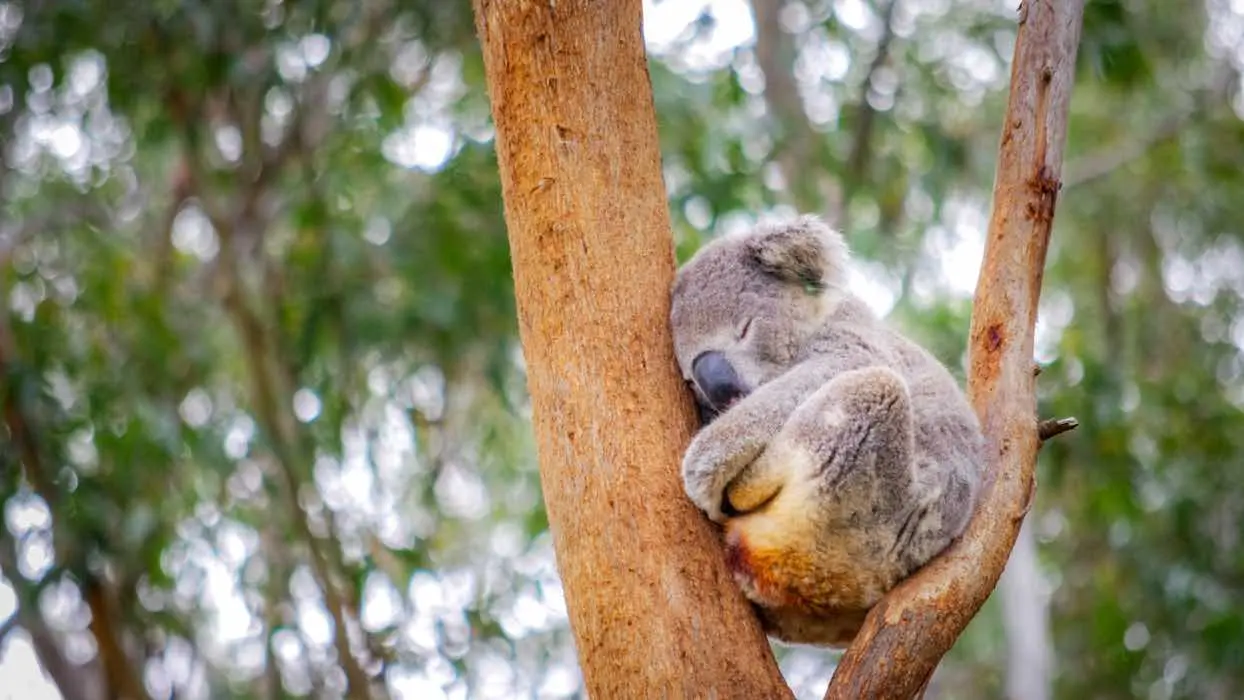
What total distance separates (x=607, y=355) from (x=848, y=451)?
0.51 m

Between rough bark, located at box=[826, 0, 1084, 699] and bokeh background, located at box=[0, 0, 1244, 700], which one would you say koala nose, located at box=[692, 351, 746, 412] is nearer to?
rough bark, located at box=[826, 0, 1084, 699]

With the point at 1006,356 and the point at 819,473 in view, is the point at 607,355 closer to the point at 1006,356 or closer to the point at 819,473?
the point at 819,473

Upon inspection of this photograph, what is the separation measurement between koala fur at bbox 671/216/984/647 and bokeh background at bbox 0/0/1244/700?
231 centimetres

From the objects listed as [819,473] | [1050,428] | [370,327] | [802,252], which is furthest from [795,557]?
[370,327]

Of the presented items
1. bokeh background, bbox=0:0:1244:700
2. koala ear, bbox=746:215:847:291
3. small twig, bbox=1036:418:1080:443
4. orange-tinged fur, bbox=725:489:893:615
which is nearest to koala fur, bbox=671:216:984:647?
orange-tinged fur, bbox=725:489:893:615

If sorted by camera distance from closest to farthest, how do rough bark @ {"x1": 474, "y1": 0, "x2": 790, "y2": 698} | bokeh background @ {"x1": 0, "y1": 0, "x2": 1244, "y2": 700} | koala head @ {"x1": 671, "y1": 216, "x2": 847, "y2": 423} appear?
rough bark @ {"x1": 474, "y1": 0, "x2": 790, "y2": 698}, koala head @ {"x1": 671, "y1": 216, "x2": 847, "y2": 423}, bokeh background @ {"x1": 0, "y1": 0, "x2": 1244, "y2": 700}

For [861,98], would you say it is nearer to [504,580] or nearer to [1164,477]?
[1164,477]

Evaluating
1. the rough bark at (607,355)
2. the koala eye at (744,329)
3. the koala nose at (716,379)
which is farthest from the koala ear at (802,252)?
the rough bark at (607,355)

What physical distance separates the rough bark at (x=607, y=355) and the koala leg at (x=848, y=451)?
0.24m

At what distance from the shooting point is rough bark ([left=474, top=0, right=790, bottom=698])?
2109 mm

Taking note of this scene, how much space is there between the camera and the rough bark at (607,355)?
2109 millimetres

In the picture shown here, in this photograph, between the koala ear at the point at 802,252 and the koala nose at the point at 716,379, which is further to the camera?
the koala ear at the point at 802,252

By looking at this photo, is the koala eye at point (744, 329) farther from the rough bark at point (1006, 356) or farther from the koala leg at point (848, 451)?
the rough bark at point (1006, 356)

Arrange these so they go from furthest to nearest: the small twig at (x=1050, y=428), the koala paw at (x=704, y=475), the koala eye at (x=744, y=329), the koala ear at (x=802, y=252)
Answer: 1. the koala ear at (x=802, y=252)
2. the koala eye at (x=744, y=329)
3. the small twig at (x=1050, y=428)
4. the koala paw at (x=704, y=475)
